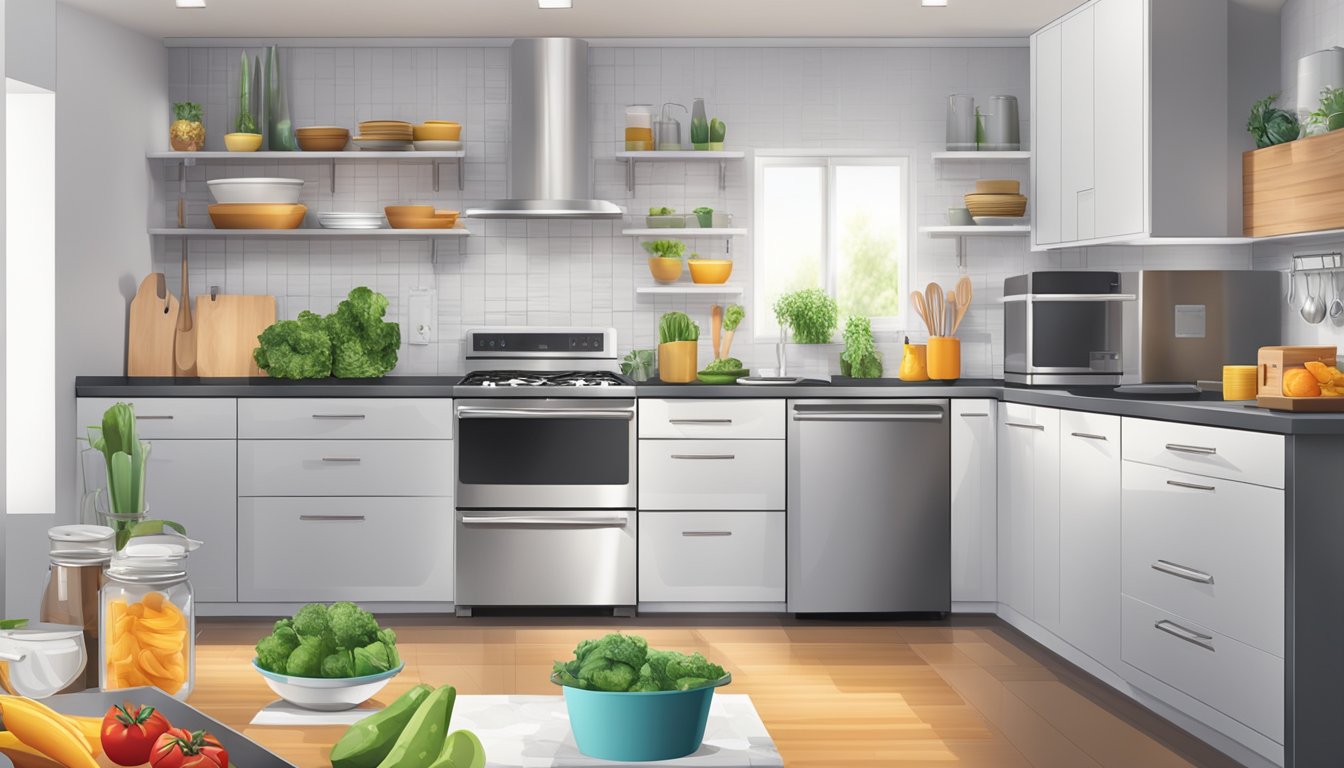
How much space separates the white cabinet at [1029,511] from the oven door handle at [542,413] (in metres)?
1.49

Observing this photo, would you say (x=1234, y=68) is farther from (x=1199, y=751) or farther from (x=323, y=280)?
(x=323, y=280)

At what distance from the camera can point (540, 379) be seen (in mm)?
4840

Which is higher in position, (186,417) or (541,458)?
(186,417)

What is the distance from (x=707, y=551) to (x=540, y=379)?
0.99 m

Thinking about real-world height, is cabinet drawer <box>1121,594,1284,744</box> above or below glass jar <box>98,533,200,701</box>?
below

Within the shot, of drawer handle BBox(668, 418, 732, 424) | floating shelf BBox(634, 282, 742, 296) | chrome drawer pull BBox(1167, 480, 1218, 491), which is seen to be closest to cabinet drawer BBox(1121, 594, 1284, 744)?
chrome drawer pull BBox(1167, 480, 1218, 491)

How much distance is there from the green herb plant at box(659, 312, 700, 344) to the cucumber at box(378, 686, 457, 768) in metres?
3.98

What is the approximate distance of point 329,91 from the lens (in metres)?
5.25

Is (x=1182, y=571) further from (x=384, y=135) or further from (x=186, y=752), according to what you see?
(x=384, y=135)

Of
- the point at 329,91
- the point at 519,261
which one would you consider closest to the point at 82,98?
the point at 329,91

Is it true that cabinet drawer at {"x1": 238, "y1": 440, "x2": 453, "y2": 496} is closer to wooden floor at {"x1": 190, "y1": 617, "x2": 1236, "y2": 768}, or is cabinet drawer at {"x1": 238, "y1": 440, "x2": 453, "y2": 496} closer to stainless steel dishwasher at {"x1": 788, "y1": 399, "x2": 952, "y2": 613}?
wooden floor at {"x1": 190, "y1": 617, "x2": 1236, "y2": 768}

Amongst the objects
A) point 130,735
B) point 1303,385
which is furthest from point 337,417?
point 130,735

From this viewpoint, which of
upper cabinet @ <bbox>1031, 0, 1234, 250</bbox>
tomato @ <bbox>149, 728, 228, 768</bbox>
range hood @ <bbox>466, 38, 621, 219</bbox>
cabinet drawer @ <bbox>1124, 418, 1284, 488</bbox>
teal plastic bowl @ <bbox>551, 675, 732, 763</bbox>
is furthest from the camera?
range hood @ <bbox>466, 38, 621, 219</bbox>

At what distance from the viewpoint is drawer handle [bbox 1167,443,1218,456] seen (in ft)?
10.2
